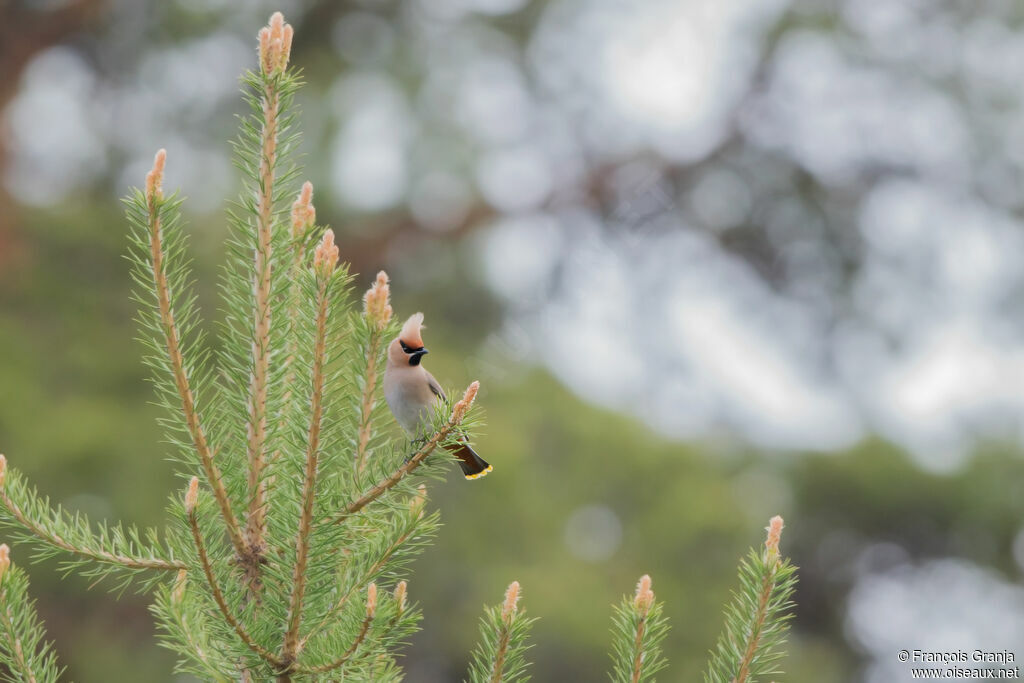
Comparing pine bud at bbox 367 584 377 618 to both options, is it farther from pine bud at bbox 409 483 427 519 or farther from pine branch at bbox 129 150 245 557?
pine branch at bbox 129 150 245 557

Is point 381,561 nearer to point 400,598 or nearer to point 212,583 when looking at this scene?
point 400,598

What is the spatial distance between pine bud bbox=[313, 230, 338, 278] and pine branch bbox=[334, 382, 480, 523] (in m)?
0.28

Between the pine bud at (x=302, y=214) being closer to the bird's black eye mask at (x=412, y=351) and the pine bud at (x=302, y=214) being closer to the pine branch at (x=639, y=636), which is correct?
the bird's black eye mask at (x=412, y=351)

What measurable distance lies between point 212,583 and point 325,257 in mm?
542

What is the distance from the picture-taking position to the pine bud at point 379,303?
1.63 m

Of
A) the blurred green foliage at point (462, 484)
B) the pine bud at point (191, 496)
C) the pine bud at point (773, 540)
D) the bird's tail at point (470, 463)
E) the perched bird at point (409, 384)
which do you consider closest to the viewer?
the pine bud at point (191, 496)

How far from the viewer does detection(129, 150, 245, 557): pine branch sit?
65.9 inches

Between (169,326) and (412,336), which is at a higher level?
(412,336)

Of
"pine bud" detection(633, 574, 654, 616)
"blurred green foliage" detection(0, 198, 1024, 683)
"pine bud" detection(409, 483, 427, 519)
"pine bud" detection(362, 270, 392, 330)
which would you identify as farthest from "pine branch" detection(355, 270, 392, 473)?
"blurred green foliage" detection(0, 198, 1024, 683)

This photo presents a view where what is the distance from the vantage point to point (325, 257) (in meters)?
1.60

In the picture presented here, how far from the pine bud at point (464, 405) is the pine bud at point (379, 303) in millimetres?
173

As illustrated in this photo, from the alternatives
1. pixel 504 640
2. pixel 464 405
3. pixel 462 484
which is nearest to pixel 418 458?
pixel 464 405

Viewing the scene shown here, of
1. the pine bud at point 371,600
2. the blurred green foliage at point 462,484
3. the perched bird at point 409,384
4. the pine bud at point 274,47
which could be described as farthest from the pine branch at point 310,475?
the blurred green foliage at point 462,484

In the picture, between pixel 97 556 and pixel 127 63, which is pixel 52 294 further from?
pixel 97 556
